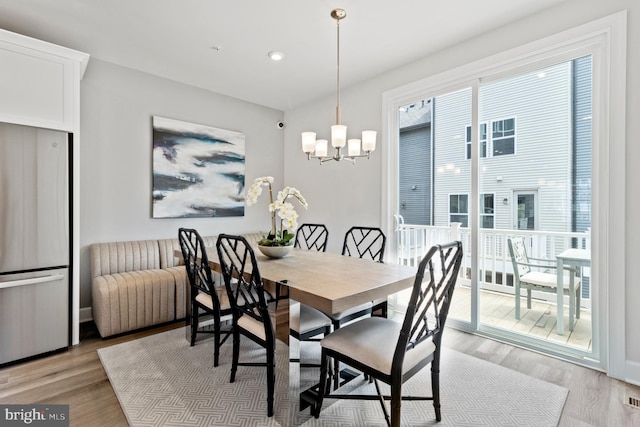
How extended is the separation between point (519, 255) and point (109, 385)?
134 inches

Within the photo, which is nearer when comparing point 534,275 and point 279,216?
point 279,216

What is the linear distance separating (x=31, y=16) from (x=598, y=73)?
431 cm

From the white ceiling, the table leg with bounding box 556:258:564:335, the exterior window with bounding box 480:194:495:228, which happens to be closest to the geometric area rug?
the table leg with bounding box 556:258:564:335

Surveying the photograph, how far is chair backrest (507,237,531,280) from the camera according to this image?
2.86 m

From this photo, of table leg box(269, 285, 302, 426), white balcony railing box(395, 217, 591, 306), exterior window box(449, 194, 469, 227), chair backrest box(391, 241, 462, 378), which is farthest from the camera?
exterior window box(449, 194, 469, 227)

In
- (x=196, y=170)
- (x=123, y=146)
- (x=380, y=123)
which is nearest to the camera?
(x=123, y=146)

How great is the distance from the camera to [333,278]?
70.6 inches

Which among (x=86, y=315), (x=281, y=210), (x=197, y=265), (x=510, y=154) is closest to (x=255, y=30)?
(x=281, y=210)

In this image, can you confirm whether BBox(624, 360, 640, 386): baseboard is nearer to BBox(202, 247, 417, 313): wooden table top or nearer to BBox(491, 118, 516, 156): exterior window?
BBox(202, 247, 417, 313): wooden table top

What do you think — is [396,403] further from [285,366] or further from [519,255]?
[519,255]

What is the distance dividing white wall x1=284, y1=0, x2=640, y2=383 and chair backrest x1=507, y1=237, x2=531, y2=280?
2.56 feet

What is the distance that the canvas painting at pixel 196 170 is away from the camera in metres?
3.68

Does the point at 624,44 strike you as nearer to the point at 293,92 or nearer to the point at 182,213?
the point at 293,92

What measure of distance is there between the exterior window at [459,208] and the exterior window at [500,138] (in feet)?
1.51
